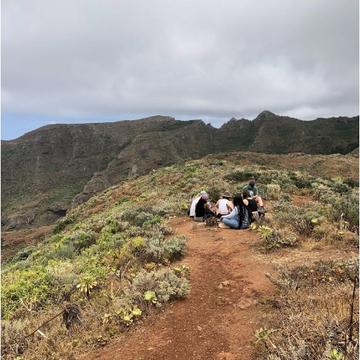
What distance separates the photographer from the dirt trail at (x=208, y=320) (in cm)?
550

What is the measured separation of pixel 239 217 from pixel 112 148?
128 m

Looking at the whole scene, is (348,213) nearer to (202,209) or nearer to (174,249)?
(174,249)

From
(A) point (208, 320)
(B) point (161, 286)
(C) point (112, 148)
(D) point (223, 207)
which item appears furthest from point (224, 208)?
(C) point (112, 148)

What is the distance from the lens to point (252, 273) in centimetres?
777

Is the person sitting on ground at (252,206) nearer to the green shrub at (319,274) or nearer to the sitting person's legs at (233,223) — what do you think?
the sitting person's legs at (233,223)

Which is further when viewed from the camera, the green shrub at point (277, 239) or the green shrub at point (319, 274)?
the green shrub at point (277, 239)

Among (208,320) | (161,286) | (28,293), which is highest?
(161,286)

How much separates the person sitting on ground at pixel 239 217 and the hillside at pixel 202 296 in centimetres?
49

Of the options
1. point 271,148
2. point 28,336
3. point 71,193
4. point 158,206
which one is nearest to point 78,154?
point 71,193

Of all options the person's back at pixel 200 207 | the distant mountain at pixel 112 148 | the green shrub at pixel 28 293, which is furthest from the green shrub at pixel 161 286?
the distant mountain at pixel 112 148

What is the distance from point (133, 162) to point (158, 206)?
9792cm

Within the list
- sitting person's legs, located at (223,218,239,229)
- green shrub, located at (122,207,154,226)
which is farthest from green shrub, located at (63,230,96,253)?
sitting person's legs, located at (223,218,239,229)

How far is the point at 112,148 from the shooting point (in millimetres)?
137625

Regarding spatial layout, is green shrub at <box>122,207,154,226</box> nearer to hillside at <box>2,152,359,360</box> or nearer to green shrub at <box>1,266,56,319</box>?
hillside at <box>2,152,359,360</box>
